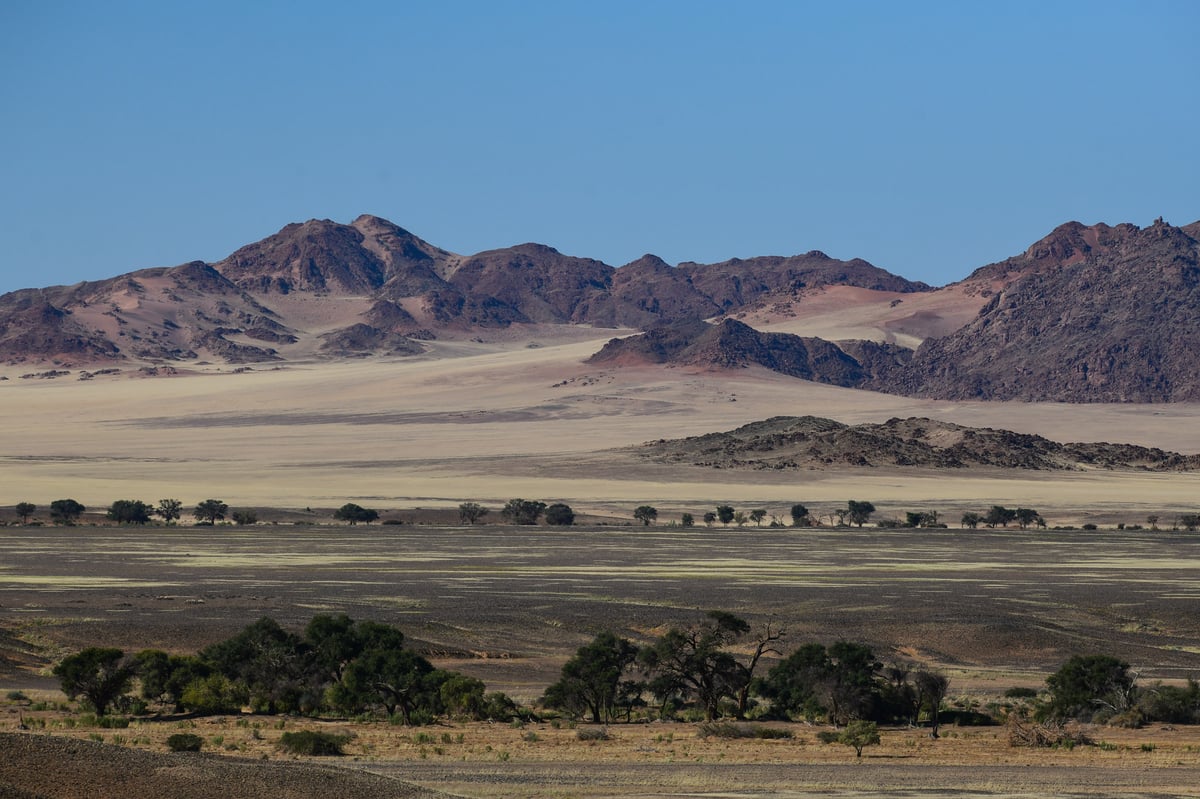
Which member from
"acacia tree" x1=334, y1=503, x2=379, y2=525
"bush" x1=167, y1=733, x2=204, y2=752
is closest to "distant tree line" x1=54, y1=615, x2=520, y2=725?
"bush" x1=167, y1=733, x2=204, y2=752

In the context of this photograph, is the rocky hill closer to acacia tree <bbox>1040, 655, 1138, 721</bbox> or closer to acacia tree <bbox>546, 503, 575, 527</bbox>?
acacia tree <bbox>546, 503, 575, 527</bbox>

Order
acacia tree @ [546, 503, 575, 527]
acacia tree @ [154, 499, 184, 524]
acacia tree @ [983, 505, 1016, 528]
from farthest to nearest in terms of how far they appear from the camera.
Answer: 1. acacia tree @ [983, 505, 1016, 528]
2. acacia tree @ [154, 499, 184, 524]
3. acacia tree @ [546, 503, 575, 527]

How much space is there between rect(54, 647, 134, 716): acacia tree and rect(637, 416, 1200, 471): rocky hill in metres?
134

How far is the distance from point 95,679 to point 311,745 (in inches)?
323

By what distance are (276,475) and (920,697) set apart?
134133 mm

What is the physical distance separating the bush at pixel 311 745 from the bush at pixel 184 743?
1.57 metres

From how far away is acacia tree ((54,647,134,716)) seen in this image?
36500mm

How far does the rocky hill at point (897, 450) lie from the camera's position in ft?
562

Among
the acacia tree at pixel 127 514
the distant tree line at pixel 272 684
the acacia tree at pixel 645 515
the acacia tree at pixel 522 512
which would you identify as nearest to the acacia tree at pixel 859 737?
the distant tree line at pixel 272 684

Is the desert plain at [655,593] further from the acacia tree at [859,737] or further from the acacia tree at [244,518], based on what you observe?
the acacia tree at [244,518]

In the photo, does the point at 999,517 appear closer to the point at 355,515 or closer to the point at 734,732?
the point at 355,515

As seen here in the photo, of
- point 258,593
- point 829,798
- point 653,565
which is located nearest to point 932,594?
point 653,565

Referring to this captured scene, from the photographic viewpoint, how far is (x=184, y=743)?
98.3 ft

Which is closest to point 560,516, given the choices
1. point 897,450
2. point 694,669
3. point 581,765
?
point 897,450
